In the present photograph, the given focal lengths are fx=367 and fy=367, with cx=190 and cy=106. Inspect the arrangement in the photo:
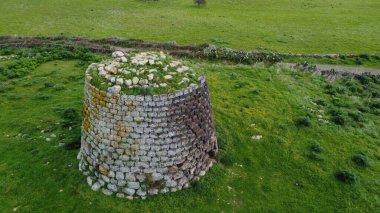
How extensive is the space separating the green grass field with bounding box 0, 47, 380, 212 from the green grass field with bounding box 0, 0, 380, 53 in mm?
13743

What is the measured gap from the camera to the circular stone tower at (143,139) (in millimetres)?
12227

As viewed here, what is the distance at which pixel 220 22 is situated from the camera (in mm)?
43125

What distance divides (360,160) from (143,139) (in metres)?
9.43

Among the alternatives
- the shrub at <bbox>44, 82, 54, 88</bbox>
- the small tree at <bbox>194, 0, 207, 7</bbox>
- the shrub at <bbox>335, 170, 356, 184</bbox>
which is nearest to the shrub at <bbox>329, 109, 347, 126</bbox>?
the shrub at <bbox>335, 170, 356, 184</bbox>

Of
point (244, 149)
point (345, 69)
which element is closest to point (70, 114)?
point (244, 149)

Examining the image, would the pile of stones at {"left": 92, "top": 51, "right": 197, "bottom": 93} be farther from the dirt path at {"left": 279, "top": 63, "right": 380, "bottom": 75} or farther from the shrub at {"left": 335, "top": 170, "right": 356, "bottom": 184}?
the dirt path at {"left": 279, "top": 63, "right": 380, "bottom": 75}

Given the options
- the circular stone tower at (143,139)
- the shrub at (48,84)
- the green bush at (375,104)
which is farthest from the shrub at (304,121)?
the shrub at (48,84)

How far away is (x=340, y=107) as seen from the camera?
2077 cm

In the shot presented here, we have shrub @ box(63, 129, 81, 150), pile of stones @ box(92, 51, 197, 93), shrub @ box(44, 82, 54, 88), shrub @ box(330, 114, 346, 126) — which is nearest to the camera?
pile of stones @ box(92, 51, 197, 93)

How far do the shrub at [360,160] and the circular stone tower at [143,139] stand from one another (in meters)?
6.92

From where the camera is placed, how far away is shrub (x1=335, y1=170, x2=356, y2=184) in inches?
567

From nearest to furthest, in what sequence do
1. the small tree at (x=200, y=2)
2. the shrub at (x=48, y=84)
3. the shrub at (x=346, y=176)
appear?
the shrub at (x=346, y=176)
the shrub at (x=48, y=84)
the small tree at (x=200, y=2)

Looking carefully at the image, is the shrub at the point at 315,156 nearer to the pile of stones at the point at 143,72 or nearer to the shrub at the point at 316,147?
the shrub at the point at 316,147

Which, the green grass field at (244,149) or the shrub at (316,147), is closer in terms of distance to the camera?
the green grass field at (244,149)
